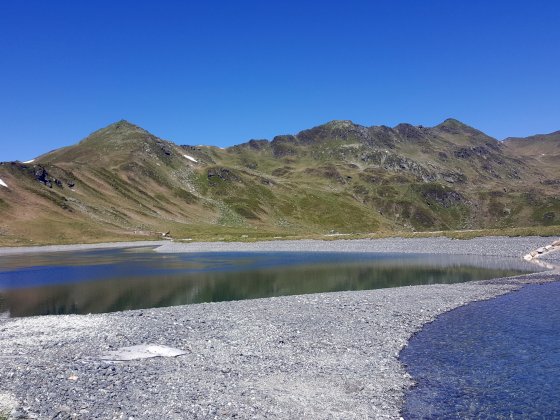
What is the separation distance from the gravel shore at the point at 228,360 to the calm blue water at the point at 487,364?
1.09m

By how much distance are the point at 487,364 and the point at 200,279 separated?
41.8m

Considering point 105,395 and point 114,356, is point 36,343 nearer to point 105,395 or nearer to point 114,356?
point 114,356

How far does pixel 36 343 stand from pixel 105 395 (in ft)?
37.4

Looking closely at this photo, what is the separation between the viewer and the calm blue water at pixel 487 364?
16828 millimetres

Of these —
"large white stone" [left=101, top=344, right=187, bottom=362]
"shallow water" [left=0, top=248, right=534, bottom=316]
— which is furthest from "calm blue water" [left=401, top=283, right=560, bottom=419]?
"shallow water" [left=0, top=248, right=534, bottom=316]

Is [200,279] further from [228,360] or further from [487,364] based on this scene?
[487,364]

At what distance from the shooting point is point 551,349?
75.8ft

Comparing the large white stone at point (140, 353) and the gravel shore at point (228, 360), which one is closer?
the gravel shore at point (228, 360)

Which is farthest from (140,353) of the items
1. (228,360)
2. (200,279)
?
(200,279)

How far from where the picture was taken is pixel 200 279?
190 ft

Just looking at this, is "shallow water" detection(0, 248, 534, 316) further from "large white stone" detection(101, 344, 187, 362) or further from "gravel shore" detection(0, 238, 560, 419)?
"large white stone" detection(101, 344, 187, 362)

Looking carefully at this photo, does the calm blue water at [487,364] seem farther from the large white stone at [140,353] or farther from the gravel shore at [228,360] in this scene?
the large white stone at [140,353]

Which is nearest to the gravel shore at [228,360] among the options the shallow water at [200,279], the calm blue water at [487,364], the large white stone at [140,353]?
the large white stone at [140,353]

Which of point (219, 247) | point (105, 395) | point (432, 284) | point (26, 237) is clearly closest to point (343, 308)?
point (432, 284)
